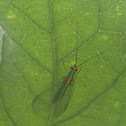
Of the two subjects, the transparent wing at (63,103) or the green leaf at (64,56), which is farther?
the transparent wing at (63,103)

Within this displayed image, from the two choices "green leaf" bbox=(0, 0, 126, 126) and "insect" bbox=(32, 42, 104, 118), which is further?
"insect" bbox=(32, 42, 104, 118)

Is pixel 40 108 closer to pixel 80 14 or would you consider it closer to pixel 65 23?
pixel 65 23

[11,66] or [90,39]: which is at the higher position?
[90,39]

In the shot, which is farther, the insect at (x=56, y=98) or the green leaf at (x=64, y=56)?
the insect at (x=56, y=98)

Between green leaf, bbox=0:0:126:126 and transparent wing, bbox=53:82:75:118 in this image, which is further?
transparent wing, bbox=53:82:75:118

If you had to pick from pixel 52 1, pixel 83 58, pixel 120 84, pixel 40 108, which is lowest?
pixel 40 108

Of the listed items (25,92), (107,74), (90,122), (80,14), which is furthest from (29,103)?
(80,14)
